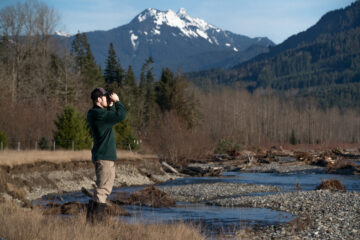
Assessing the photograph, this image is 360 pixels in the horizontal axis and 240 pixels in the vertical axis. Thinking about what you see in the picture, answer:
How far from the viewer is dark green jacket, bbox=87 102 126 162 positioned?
8.13 m

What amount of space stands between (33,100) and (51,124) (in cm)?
1115

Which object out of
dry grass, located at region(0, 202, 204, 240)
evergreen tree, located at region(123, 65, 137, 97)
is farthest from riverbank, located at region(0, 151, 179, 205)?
evergreen tree, located at region(123, 65, 137, 97)

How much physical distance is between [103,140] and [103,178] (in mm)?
627

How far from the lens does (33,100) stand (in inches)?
2200

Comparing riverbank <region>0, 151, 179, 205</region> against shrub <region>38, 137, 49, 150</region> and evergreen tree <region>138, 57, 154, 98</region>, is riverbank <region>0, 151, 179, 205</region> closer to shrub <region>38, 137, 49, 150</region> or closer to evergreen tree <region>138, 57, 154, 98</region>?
shrub <region>38, 137, 49, 150</region>

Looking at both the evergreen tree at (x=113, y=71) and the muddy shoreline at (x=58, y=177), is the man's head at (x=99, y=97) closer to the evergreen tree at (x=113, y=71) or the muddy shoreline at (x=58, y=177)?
the muddy shoreline at (x=58, y=177)

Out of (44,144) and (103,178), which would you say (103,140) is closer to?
(103,178)

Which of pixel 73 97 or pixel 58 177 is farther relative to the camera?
pixel 73 97

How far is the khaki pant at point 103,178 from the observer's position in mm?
8195

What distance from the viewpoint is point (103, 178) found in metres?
8.23

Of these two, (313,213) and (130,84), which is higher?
(130,84)

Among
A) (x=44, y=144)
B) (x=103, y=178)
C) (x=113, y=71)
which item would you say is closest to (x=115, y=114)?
(x=103, y=178)

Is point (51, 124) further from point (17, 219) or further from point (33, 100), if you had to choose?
point (17, 219)

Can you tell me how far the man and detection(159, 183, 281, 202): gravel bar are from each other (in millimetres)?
15988
